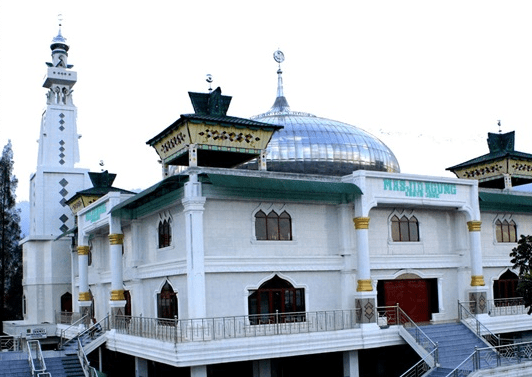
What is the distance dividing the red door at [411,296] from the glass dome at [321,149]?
552 cm

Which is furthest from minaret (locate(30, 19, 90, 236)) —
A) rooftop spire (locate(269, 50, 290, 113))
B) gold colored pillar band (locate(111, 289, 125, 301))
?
gold colored pillar band (locate(111, 289, 125, 301))

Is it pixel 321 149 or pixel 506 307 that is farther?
pixel 321 149

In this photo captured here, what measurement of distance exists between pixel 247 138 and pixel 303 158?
5124mm

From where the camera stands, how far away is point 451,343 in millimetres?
19812

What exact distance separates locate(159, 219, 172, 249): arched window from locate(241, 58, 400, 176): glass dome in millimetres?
5764

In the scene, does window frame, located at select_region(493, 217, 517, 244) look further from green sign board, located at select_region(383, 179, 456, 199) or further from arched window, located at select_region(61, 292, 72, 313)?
arched window, located at select_region(61, 292, 72, 313)

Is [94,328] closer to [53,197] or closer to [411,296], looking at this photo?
[411,296]

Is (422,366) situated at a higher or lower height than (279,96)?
lower

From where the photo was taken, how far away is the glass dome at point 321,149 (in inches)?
1003

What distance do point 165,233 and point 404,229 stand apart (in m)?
8.29

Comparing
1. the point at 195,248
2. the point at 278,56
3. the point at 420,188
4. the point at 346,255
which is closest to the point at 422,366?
the point at 346,255

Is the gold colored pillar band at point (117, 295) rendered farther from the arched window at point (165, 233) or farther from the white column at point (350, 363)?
the white column at point (350, 363)

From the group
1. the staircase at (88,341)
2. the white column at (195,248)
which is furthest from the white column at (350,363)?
the staircase at (88,341)

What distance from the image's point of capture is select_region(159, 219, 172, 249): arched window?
2064 cm
